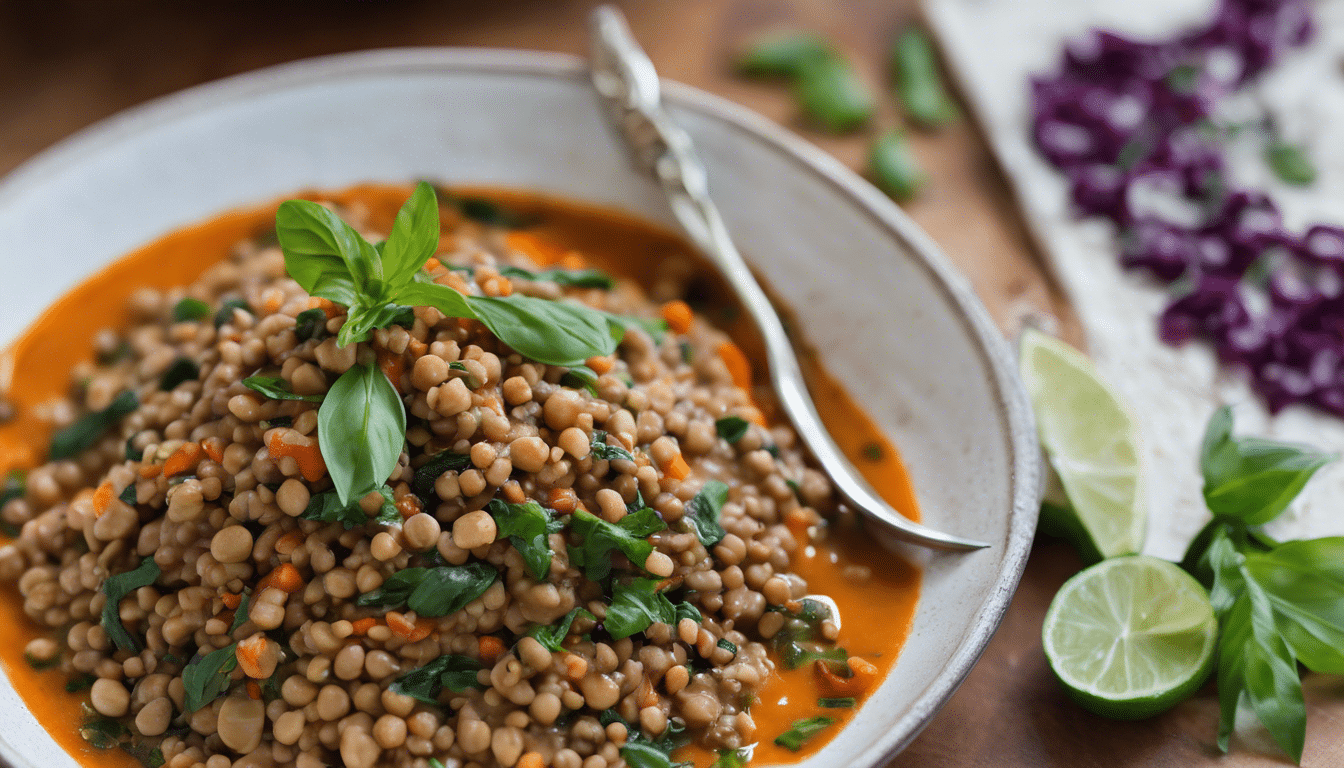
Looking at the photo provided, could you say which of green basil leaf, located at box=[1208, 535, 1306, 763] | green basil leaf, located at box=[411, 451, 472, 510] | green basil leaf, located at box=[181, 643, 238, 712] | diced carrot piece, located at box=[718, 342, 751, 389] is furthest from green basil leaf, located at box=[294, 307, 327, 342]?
green basil leaf, located at box=[1208, 535, 1306, 763]

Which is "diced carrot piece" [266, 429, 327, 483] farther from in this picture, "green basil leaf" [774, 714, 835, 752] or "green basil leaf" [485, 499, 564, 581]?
"green basil leaf" [774, 714, 835, 752]

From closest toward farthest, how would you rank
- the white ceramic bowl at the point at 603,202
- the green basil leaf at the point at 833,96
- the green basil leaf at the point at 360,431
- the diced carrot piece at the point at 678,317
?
the green basil leaf at the point at 360,431, the white ceramic bowl at the point at 603,202, the diced carrot piece at the point at 678,317, the green basil leaf at the point at 833,96

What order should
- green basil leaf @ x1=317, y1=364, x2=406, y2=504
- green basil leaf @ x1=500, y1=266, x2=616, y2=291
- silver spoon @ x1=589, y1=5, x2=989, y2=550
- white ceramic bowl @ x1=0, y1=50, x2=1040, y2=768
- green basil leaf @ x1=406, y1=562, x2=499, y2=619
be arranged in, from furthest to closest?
silver spoon @ x1=589, y1=5, x2=989, y2=550 < green basil leaf @ x1=500, y1=266, x2=616, y2=291 < white ceramic bowl @ x1=0, y1=50, x2=1040, y2=768 < green basil leaf @ x1=406, y1=562, x2=499, y2=619 < green basil leaf @ x1=317, y1=364, x2=406, y2=504

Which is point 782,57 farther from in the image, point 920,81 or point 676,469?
point 676,469

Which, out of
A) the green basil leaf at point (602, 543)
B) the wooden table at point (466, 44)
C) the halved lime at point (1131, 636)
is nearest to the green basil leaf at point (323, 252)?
the green basil leaf at point (602, 543)

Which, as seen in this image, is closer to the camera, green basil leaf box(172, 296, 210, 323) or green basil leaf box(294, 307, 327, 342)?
green basil leaf box(294, 307, 327, 342)

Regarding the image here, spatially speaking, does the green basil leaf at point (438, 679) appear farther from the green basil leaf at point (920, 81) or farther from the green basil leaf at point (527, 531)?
the green basil leaf at point (920, 81)

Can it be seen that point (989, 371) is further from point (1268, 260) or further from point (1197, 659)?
point (1268, 260)
